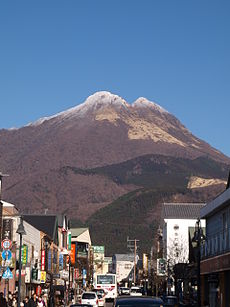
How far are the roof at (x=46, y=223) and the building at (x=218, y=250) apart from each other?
46.9m

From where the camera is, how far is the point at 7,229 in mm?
59562

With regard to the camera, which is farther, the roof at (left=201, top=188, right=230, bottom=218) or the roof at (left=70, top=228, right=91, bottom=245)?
the roof at (left=70, top=228, right=91, bottom=245)

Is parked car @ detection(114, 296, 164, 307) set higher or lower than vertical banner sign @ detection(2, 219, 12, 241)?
lower

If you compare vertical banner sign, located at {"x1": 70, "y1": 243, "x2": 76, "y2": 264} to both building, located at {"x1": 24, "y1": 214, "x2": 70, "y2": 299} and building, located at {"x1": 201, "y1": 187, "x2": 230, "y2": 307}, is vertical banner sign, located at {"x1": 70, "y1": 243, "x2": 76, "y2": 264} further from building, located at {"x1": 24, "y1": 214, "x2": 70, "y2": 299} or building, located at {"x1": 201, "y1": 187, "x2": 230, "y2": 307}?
building, located at {"x1": 201, "y1": 187, "x2": 230, "y2": 307}

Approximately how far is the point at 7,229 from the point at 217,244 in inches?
735

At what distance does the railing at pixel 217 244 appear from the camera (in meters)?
45.4

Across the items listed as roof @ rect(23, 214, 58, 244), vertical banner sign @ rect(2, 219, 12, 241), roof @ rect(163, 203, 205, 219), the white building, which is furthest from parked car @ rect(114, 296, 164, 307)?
roof @ rect(163, 203, 205, 219)

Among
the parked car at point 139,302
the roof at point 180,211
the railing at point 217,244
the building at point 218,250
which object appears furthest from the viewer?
the roof at point 180,211

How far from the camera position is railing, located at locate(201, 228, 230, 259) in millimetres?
45381

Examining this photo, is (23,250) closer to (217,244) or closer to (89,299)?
(89,299)

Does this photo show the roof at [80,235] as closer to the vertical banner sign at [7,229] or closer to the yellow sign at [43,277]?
the yellow sign at [43,277]

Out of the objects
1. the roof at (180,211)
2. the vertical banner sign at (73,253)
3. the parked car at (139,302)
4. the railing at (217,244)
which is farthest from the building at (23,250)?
the roof at (180,211)

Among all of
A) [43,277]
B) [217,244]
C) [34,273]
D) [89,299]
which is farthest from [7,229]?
[43,277]

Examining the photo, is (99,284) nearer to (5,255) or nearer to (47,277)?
(47,277)
